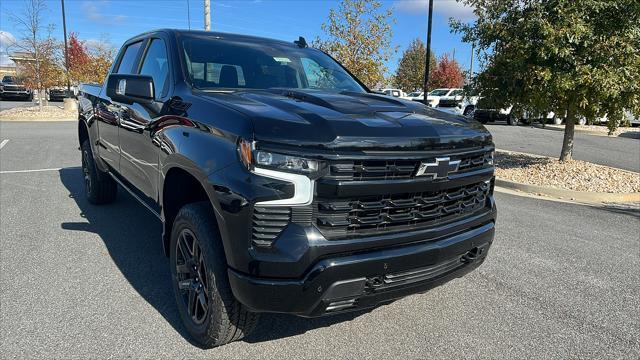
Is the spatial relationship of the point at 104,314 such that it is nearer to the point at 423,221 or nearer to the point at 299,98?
the point at 299,98

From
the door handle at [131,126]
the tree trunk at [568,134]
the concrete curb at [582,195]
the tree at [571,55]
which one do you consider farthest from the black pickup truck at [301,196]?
the tree trunk at [568,134]

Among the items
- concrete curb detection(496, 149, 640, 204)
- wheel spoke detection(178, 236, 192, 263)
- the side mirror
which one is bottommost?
concrete curb detection(496, 149, 640, 204)

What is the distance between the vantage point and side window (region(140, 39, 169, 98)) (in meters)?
3.57

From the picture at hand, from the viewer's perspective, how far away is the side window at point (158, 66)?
11.7 feet

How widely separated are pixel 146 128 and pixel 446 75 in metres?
46.4

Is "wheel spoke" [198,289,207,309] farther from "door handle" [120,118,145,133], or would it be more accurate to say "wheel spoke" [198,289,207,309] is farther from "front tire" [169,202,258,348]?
"door handle" [120,118,145,133]

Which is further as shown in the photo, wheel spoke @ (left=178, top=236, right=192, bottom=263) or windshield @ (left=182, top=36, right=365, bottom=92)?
windshield @ (left=182, top=36, right=365, bottom=92)

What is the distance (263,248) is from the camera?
91.0 inches

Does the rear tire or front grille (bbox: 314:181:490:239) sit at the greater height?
front grille (bbox: 314:181:490:239)

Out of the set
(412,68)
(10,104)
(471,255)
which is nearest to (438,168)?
(471,255)

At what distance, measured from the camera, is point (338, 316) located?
10.9 ft

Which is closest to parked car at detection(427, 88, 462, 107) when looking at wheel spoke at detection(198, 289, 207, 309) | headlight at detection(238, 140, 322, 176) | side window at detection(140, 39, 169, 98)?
side window at detection(140, 39, 169, 98)

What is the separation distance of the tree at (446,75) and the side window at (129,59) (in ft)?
146

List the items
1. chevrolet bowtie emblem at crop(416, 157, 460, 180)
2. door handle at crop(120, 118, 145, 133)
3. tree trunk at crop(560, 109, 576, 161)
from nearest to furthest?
chevrolet bowtie emblem at crop(416, 157, 460, 180), door handle at crop(120, 118, 145, 133), tree trunk at crop(560, 109, 576, 161)
